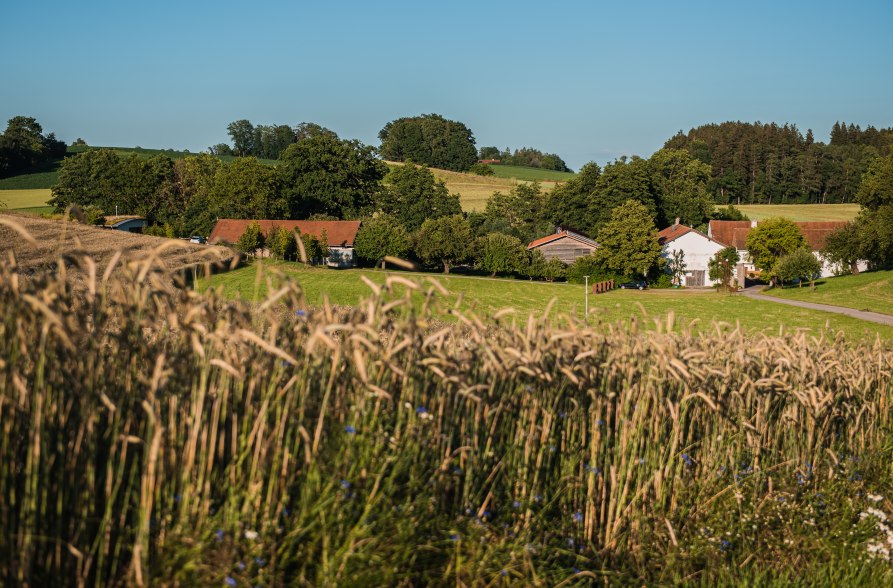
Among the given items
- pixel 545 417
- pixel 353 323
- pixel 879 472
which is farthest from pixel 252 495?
pixel 879 472

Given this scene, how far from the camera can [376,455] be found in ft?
13.0

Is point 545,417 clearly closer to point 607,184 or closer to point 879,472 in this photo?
point 879,472

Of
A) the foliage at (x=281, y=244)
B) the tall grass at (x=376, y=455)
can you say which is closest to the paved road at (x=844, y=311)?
the foliage at (x=281, y=244)

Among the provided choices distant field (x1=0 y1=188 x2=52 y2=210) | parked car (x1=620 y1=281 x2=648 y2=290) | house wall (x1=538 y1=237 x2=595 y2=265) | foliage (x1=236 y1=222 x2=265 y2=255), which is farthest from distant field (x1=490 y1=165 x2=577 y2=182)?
foliage (x1=236 y1=222 x2=265 y2=255)

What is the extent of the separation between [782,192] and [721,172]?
36.5 feet

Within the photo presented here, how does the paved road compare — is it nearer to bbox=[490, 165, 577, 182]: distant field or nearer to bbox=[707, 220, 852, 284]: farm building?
bbox=[707, 220, 852, 284]: farm building

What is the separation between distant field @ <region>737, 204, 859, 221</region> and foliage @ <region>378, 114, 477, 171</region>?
166 feet

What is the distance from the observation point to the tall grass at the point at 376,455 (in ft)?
11.1

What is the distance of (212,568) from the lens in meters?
3.31

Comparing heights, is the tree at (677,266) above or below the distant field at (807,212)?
below

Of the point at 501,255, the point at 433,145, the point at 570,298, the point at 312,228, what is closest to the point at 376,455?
the point at 570,298

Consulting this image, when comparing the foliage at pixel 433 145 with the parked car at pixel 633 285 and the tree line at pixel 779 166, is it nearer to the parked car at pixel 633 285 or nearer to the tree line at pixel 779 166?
the tree line at pixel 779 166

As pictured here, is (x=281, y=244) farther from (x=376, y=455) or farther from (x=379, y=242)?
(x=376, y=455)

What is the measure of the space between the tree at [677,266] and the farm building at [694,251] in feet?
1.07
